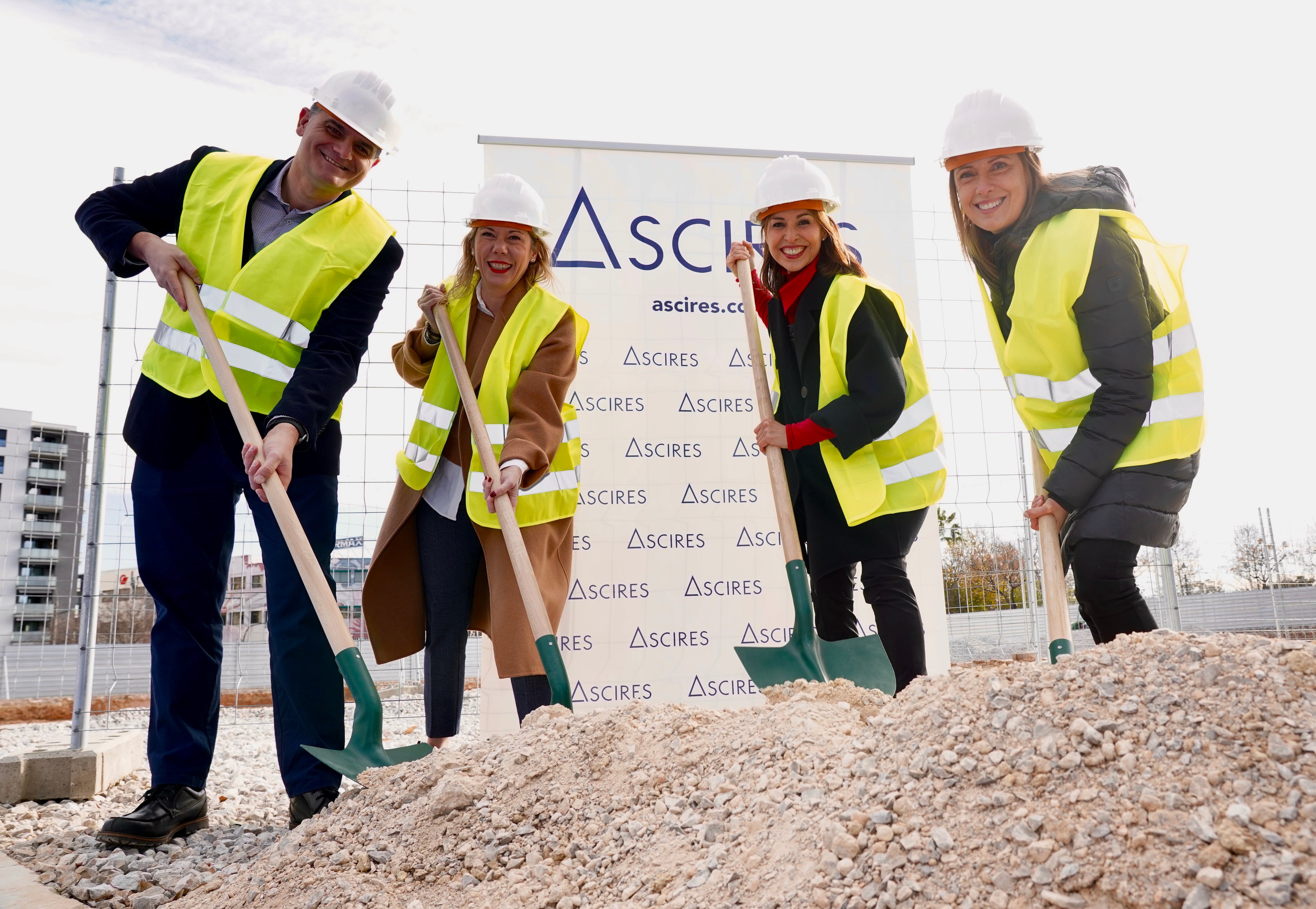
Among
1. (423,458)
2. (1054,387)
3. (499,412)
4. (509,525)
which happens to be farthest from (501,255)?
(1054,387)

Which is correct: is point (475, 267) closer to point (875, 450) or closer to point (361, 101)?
point (361, 101)

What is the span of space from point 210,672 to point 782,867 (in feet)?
6.42

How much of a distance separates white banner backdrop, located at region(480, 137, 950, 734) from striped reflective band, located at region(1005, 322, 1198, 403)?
1965 mm

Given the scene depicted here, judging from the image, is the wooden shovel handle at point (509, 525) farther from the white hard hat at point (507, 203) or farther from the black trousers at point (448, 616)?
the white hard hat at point (507, 203)

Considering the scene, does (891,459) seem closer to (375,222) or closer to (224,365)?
(375,222)

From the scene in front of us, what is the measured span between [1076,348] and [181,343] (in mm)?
2498

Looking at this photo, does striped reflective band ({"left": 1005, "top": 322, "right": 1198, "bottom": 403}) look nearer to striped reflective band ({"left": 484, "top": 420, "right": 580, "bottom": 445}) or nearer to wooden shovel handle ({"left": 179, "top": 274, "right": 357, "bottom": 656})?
striped reflective band ({"left": 484, "top": 420, "right": 580, "bottom": 445})

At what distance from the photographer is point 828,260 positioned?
9.66 feet

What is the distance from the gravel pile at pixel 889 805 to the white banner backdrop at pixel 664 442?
209cm

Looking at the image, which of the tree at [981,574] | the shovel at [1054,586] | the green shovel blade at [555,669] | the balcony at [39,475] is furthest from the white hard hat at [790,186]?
the balcony at [39,475]

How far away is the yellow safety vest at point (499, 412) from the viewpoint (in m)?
2.79


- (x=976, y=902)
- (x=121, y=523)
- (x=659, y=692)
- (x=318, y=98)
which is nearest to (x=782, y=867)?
(x=976, y=902)

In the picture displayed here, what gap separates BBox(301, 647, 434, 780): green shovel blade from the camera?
7.07ft

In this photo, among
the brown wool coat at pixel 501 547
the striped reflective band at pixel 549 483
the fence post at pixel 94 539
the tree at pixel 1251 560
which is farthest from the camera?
the tree at pixel 1251 560
